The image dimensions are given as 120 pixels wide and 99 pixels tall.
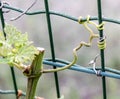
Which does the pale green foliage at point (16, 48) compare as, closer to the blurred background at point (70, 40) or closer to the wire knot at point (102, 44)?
the wire knot at point (102, 44)

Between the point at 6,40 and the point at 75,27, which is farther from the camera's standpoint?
the point at 75,27

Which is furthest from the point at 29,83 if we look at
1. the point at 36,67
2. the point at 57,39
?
the point at 57,39

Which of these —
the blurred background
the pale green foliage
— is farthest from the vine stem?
the blurred background

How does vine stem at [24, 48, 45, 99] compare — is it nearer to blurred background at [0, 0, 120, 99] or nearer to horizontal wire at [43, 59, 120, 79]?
horizontal wire at [43, 59, 120, 79]

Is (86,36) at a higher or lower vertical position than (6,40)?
lower

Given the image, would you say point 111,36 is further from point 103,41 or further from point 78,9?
point 103,41

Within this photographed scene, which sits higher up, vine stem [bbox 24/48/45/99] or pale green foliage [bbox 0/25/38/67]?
pale green foliage [bbox 0/25/38/67]

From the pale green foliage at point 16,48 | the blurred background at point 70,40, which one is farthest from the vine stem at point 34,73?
the blurred background at point 70,40
